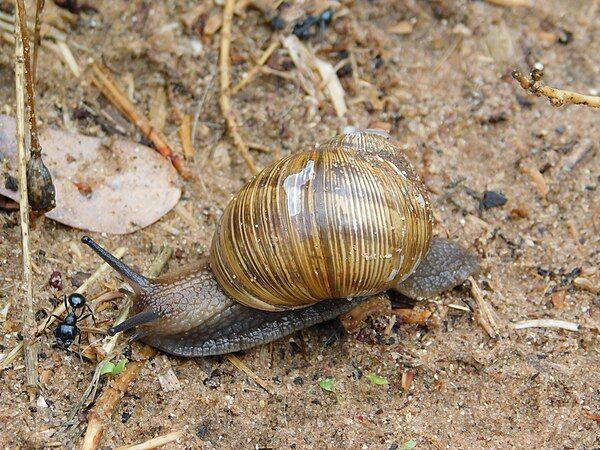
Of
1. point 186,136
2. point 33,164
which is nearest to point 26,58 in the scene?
point 33,164

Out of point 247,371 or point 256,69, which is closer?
point 247,371

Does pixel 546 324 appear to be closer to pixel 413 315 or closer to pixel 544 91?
pixel 413 315

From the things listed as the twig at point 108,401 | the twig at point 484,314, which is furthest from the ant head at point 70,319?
the twig at point 484,314

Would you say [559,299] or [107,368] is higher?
[107,368]

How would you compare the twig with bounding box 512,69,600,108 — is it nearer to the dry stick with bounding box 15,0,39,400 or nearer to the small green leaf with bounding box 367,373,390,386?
the small green leaf with bounding box 367,373,390,386

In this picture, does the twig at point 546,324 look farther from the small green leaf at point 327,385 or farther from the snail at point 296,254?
the small green leaf at point 327,385

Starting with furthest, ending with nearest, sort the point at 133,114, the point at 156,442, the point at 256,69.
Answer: the point at 256,69
the point at 133,114
the point at 156,442

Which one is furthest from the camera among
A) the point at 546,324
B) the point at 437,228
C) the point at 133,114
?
the point at 133,114

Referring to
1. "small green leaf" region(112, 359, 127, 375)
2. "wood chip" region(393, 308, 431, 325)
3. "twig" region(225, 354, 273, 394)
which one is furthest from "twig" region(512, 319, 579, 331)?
"small green leaf" region(112, 359, 127, 375)
